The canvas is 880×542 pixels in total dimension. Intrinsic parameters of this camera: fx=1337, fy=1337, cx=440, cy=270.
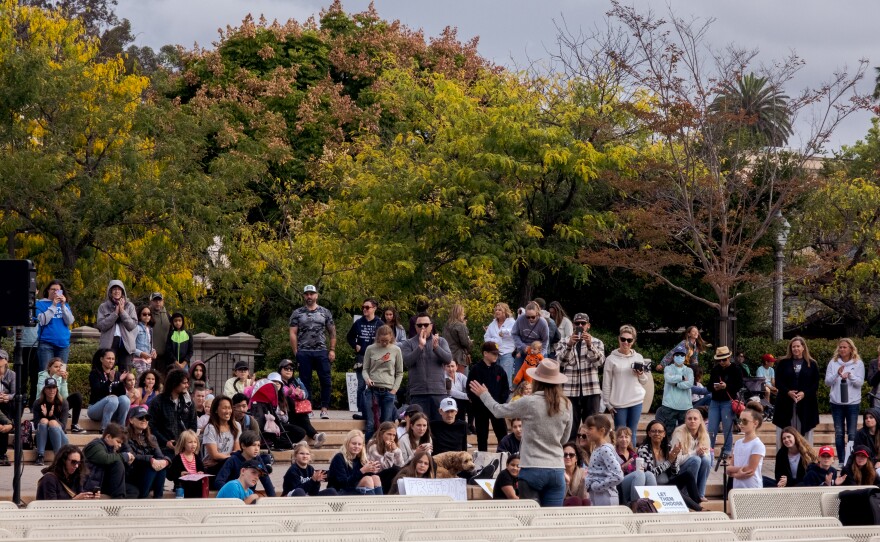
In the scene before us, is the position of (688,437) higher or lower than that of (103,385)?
lower

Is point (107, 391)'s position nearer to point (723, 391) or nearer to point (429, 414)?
point (429, 414)

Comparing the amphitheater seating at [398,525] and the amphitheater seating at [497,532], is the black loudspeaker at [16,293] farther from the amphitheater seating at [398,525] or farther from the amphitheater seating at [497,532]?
the amphitheater seating at [497,532]

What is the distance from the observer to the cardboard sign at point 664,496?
45.0 feet

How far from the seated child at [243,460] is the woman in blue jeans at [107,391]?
3.01 meters

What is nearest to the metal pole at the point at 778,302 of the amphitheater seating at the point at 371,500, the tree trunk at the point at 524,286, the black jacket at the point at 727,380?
the tree trunk at the point at 524,286

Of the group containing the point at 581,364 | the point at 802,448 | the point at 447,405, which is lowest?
the point at 802,448

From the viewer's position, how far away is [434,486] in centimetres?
1311

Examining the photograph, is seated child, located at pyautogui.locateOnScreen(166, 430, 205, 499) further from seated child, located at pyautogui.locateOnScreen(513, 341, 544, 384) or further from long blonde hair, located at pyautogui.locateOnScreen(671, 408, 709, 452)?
long blonde hair, located at pyautogui.locateOnScreen(671, 408, 709, 452)

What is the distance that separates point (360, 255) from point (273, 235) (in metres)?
6.86

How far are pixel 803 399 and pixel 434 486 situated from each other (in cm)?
672

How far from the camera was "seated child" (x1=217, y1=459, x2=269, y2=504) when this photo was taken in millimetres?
12555

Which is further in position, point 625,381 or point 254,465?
point 625,381

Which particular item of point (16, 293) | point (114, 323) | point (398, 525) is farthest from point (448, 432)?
point (398, 525)

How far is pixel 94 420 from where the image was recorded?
16.9m
